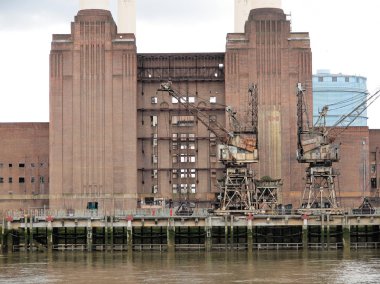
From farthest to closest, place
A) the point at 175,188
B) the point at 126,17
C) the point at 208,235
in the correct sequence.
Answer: the point at 126,17, the point at 175,188, the point at 208,235

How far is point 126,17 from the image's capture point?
448 ft

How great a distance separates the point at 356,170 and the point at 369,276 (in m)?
59.0

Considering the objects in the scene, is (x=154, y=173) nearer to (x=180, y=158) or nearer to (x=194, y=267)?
(x=180, y=158)

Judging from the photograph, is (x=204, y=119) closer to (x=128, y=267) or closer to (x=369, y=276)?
Result: (x=128, y=267)

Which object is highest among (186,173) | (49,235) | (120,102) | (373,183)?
(120,102)

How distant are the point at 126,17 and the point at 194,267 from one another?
220ft

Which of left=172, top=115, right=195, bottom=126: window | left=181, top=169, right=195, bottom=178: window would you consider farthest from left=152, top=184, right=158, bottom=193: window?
left=172, top=115, right=195, bottom=126: window

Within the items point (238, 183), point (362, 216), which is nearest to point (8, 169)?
point (238, 183)

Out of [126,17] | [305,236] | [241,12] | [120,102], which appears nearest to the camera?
[305,236]

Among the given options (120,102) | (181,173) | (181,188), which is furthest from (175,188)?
(120,102)

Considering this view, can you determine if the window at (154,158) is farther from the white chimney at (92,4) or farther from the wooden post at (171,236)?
the wooden post at (171,236)

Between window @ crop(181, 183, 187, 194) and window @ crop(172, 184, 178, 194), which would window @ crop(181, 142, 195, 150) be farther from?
window @ crop(172, 184, 178, 194)

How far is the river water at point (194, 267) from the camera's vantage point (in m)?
67.6

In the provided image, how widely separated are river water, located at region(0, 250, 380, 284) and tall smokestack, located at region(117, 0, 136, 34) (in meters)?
53.2
